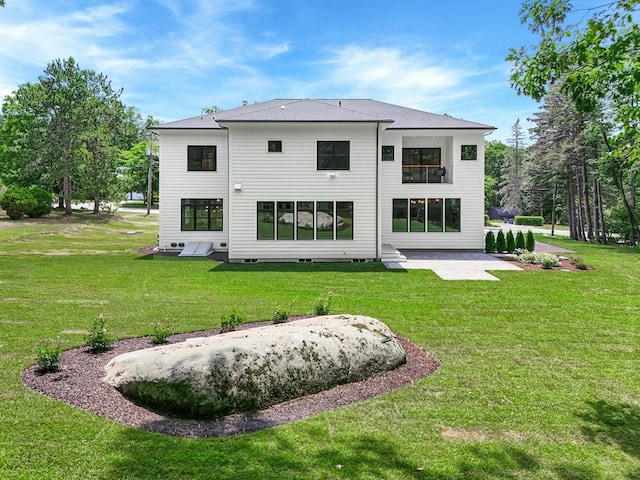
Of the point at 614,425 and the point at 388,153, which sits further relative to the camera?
the point at 388,153

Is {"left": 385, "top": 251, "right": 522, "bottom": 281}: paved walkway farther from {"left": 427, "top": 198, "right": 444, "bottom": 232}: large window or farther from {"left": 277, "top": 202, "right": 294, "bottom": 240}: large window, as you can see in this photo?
{"left": 277, "top": 202, "right": 294, "bottom": 240}: large window

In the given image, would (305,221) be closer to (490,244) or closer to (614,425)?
(490,244)

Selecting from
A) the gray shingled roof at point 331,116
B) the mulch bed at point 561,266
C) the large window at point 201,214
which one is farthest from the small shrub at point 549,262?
the large window at point 201,214

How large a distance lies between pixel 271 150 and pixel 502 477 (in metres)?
15.8

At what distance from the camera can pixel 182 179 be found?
70.9 ft

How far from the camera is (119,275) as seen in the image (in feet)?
48.4

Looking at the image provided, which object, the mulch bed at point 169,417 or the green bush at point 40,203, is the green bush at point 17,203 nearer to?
the green bush at point 40,203

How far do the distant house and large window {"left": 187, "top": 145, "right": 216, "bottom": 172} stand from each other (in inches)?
1.9

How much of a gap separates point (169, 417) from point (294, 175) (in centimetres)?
1407

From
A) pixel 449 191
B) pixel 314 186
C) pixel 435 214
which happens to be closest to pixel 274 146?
pixel 314 186

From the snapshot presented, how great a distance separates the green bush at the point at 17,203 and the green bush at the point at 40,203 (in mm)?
502

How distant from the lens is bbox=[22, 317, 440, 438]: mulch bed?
482 centimetres

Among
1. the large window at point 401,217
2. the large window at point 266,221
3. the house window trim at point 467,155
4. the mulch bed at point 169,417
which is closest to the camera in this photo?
the mulch bed at point 169,417

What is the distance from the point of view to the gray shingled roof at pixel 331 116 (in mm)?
17625
